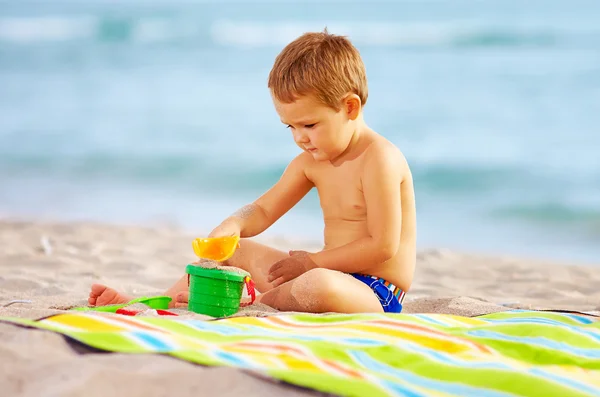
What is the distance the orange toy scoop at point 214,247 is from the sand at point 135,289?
209 millimetres

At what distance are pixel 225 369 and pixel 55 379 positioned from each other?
337mm

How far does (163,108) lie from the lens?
43.1ft

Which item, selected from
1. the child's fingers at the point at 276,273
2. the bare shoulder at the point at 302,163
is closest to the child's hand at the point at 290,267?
the child's fingers at the point at 276,273

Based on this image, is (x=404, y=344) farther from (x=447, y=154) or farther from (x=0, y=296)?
(x=447, y=154)

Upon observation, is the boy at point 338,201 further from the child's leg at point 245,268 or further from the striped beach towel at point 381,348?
the striped beach towel at point 381,348

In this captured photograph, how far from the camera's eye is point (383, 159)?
2.86 metres

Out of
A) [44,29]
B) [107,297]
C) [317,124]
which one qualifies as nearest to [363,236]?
[317,124]

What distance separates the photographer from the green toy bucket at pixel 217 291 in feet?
8.90

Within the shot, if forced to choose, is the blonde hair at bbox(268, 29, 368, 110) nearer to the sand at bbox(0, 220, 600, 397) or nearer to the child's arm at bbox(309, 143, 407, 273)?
the child's arm at bbox(309, 143, 407, 273)

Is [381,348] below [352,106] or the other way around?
below

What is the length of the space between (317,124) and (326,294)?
60 centimetres

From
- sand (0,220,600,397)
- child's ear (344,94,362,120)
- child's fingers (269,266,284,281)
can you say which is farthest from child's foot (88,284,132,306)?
child's ear (344,94,362,120)

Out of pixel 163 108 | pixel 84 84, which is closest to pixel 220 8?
pixel 84 84

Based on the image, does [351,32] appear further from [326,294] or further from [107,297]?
[326,294]
